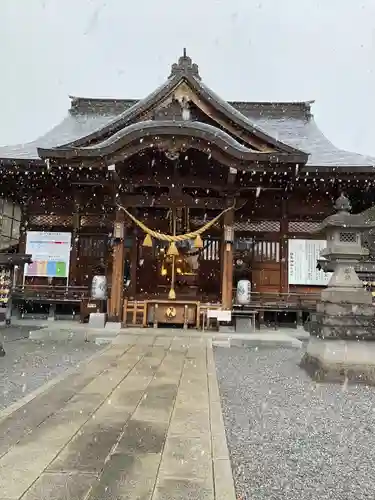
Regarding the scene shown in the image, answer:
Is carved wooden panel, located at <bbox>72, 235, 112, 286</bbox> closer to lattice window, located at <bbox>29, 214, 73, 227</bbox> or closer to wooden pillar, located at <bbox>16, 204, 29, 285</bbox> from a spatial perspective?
lattice window, located at <bbox>29, 214, 73, 227</bbox>

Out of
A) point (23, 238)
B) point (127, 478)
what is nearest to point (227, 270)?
point (23, 238)

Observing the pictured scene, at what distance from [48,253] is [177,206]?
16.2 ft

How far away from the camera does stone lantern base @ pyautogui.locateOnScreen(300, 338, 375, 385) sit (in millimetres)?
5961

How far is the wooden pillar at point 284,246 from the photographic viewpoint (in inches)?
509

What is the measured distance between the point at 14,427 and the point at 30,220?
1110 cm

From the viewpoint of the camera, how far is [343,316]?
6273mm

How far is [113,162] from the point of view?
34.1ft

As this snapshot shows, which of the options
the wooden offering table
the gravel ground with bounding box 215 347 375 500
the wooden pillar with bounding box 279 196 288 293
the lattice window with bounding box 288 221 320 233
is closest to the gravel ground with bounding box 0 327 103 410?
the wooden offering table

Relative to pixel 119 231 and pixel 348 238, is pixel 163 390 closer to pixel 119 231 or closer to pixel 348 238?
pixel 348 238

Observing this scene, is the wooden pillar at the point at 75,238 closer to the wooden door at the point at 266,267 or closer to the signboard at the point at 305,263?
the wooden door at the point at 266,267

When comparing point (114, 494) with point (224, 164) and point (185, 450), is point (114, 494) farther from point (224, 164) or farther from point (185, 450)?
point (224, 164)

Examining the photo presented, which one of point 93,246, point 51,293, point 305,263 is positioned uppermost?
point 93,246

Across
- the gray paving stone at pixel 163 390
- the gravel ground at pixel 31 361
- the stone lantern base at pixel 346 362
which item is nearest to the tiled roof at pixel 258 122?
the gravel ground at pixel 31 361

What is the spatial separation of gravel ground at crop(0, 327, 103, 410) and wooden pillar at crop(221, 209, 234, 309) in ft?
12.2
